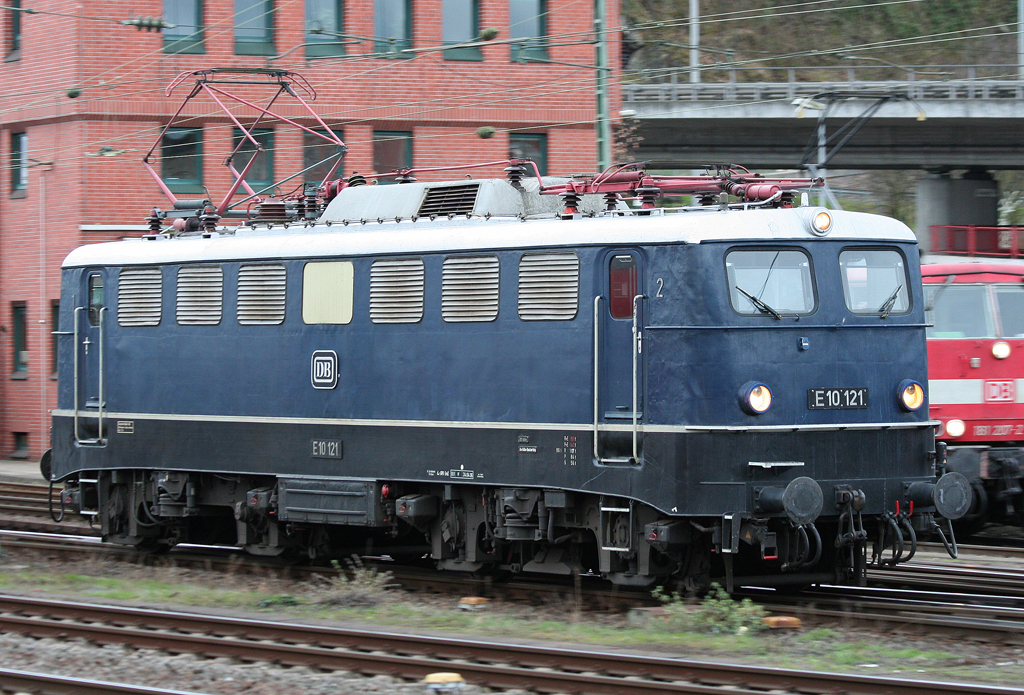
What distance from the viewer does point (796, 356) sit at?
10.3m

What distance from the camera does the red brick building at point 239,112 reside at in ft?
81.1

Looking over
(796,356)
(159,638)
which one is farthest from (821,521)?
(159,638)

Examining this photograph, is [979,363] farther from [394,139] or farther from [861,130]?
[861,130]

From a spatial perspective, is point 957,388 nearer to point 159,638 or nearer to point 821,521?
point 821,521

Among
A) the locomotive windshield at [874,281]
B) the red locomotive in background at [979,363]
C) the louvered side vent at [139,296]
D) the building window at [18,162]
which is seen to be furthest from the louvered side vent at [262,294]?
the building window at [18,162]

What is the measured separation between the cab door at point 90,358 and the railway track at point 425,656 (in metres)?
3.70

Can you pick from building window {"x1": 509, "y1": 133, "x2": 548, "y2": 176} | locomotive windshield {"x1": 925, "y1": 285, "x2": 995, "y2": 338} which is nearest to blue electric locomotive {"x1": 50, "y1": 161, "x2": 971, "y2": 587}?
locomotive windshield {"x1": 925, "y1": 285, "x2": 995, "y2": 338}

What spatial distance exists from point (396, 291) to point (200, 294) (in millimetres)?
2556

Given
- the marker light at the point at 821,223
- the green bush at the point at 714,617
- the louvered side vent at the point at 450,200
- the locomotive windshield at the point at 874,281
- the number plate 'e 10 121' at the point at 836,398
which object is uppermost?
the louvered side vent at the point at 450,200

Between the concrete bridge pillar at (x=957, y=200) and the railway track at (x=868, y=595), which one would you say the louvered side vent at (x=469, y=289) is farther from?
the concrete bridge pillar at (x=957, y=200)

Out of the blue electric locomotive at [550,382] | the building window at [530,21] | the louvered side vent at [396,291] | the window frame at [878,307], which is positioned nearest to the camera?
the blue electric locomotive at [550,382]

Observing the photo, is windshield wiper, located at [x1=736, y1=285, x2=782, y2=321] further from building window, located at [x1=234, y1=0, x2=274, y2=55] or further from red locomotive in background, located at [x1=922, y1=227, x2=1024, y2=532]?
building window, located at [x1=234, y1=0, x2=274, y2=55]

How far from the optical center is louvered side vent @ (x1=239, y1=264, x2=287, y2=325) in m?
12.7

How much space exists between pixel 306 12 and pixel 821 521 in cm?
1790
